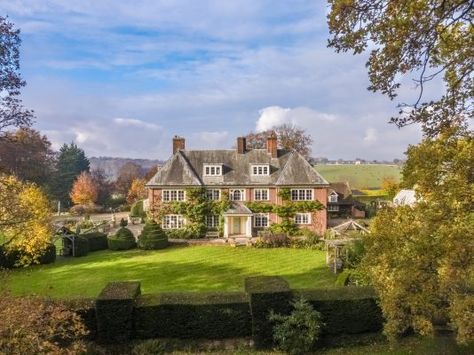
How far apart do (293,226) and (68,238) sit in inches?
764

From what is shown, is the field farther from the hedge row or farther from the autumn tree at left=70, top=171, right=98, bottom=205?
the hedge row

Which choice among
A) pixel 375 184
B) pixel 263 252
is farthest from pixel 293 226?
pixel 375 184

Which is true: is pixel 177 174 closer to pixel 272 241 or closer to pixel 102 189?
pixel 272 241

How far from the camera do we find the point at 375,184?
101000mm

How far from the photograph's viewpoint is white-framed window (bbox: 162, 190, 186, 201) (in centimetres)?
3925

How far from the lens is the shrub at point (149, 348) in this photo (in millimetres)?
12930

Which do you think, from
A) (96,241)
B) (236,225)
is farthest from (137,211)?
(236,225)

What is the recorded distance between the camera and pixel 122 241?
112 ft

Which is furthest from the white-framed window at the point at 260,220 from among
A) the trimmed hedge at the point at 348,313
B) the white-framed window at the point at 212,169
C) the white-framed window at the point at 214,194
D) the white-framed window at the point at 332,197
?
the trimmed hedge at the point at 348,313

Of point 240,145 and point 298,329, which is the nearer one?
point 298,329

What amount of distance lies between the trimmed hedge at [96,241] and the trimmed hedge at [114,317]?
2230 cm

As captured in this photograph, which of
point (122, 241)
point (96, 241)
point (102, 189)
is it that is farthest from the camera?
point (102, 189)

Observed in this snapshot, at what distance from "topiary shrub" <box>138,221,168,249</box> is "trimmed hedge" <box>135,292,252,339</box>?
801 inches

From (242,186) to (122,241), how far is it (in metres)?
12.0
